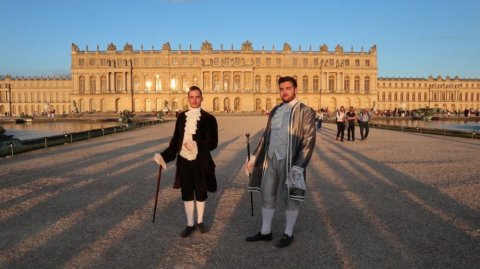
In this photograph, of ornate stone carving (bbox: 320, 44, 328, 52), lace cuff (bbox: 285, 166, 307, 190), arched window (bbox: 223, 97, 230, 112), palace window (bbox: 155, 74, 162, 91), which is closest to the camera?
lace cuff (bbox: 285, 166, 307, 190)

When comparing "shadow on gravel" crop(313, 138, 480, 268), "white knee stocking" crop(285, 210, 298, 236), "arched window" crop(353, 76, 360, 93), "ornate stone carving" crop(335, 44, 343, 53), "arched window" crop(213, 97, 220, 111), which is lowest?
"shadow on gravel" crop(313, 138, 480, 268)

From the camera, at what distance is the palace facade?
250 feet

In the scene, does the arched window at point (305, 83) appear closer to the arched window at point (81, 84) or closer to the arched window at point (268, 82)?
the arched window at point (268, 82)

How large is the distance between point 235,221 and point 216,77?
72436 millimetres

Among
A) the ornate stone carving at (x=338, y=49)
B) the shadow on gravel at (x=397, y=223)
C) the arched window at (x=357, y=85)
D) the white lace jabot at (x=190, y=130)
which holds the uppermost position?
the ornate stone carving at (x=338, y=49)

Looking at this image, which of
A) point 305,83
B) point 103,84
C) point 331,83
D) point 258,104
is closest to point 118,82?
point 103,84

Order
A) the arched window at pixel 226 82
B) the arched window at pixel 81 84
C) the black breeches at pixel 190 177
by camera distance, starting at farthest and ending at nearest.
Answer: the arched window at pixel 81 84 → the arched window at pixel 226 82 → the black breeches at pixel 190 177

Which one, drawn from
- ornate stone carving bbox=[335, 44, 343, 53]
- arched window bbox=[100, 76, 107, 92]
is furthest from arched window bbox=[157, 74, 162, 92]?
ornate stone carving bbox=[335, 44, 343, 53]

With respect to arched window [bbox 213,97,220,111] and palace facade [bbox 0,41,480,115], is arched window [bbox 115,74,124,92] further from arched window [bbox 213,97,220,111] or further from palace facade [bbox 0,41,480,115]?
arched window [bbox 213,97,220,111]

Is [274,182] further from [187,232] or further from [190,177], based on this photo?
[187,232]

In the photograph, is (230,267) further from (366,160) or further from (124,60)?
(124,60)

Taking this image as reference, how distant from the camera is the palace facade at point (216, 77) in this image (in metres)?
76.3

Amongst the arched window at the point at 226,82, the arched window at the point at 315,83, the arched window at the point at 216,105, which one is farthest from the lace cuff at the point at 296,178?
the arched window at the point at 315,83

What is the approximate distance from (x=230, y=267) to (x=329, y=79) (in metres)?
78.5
